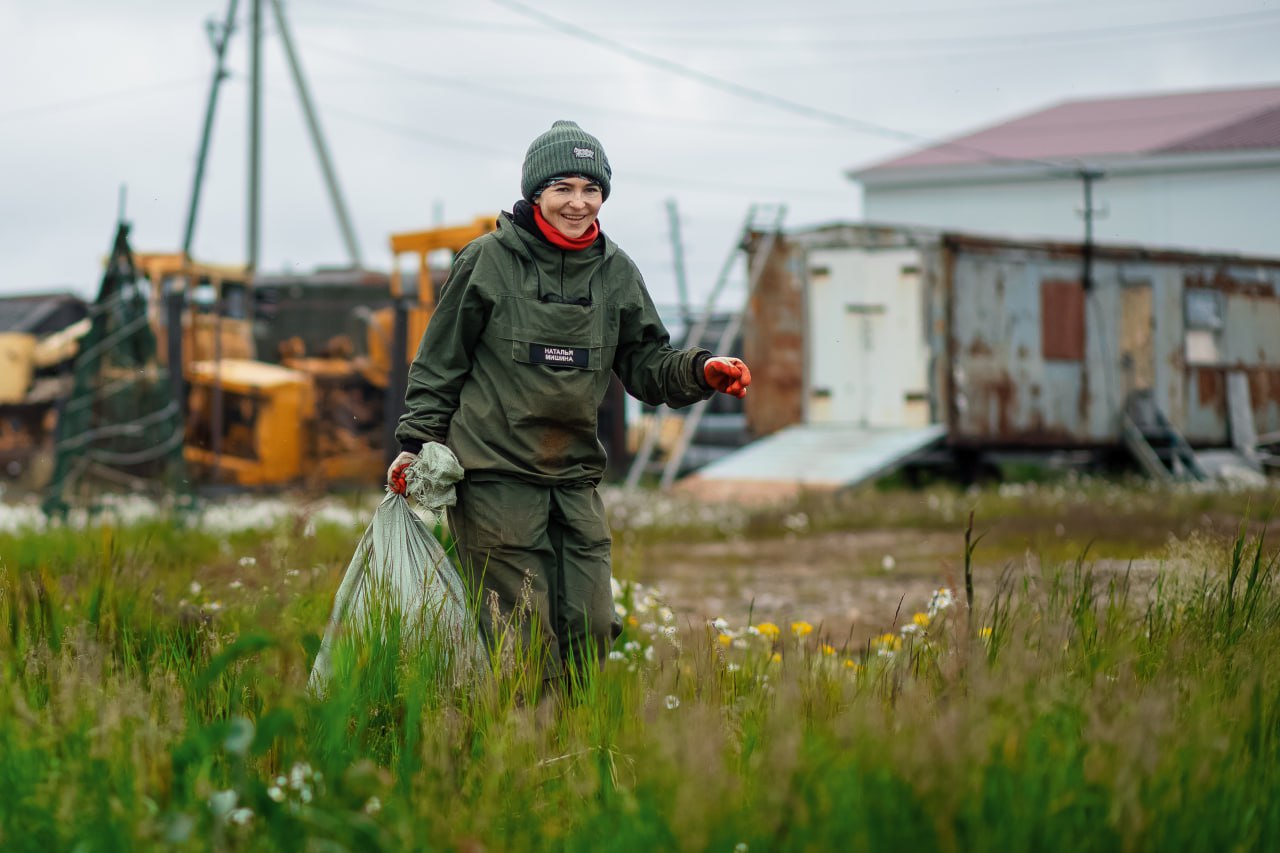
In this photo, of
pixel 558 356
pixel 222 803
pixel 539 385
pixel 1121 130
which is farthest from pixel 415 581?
pixel 1121 130

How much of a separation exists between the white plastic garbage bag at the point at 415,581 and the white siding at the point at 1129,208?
19.8 meters

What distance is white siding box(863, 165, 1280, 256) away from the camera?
25009 mm

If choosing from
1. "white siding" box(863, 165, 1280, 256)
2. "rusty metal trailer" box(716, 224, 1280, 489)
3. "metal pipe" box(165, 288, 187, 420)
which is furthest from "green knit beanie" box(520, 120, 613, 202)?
"white siding" box(863, 165, 1280, 256)

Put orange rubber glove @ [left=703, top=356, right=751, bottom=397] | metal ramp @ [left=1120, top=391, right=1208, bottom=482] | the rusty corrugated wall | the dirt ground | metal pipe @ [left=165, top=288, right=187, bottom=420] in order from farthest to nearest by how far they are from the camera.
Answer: metal ramp @ [left=1120, top=391, right=1208, bottom=482] → the rusty corrugated wall → metal pipe @ [left=165, top=288, right=187, bottom=420] → the dirt ground → orange rubber glove @ [left=703, top=356, right=751, bottom=397]

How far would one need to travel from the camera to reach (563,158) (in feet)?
12.6

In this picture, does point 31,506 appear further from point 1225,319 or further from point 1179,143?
point 1179,143

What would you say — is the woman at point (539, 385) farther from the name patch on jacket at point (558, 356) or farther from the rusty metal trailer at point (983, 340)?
the rusty metal trailer at point (983, 340)

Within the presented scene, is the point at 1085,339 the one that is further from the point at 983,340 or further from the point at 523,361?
the point at 523,361

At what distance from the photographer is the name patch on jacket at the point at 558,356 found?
3.83 meters

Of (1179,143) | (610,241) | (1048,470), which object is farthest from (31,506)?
(1179,143)

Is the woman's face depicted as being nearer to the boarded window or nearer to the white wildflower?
the white wildflower

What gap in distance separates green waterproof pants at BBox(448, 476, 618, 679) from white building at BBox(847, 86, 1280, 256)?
20.8 m

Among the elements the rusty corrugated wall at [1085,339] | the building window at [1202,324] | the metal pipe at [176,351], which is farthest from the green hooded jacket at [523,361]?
the building window at [1202,324]

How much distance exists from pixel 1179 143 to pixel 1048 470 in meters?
11.3
